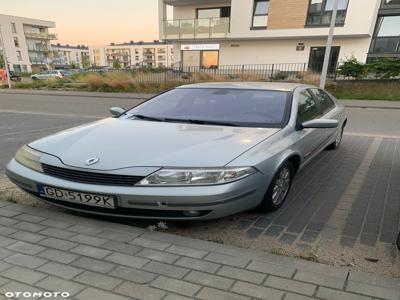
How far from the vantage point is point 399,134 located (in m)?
7.68

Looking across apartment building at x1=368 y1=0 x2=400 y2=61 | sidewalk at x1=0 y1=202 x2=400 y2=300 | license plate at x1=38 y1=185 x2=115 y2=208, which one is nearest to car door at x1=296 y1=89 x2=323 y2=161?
sidewalk at x1=0 y1=202 x2=400 y2=300

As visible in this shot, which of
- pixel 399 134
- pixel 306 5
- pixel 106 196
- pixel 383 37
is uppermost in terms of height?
pixel 306 5

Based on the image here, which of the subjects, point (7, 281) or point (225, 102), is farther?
point (225, 102)

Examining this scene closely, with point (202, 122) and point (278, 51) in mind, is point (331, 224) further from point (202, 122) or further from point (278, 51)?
point (278, 51)

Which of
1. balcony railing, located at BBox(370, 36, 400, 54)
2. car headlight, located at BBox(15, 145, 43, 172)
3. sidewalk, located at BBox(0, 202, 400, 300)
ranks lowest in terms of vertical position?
sidewalk, located at BBox(0, 202, 400, 300)

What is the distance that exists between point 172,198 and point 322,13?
23986 mm

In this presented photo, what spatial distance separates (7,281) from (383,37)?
26950mm

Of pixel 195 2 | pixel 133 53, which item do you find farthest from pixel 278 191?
pixel 133 53

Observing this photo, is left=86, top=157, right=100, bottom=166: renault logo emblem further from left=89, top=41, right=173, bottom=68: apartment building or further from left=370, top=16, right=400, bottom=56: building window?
left=89, top=41, right=173, bottom=68: apartment building

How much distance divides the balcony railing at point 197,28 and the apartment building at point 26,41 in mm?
53052

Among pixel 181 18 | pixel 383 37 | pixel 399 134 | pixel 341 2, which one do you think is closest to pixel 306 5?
pixel 341 2

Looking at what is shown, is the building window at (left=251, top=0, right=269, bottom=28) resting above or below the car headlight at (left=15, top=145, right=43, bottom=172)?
above

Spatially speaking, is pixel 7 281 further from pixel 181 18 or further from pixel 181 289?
pixel 181 18

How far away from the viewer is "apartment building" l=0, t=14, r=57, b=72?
6941 cm
